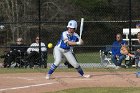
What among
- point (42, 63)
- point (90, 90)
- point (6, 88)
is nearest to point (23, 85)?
point (6, 88)

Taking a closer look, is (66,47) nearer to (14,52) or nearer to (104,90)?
(104,90)

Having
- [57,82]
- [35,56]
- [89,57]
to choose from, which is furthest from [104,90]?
[89,57]

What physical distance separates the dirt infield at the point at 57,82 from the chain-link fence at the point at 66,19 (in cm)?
730

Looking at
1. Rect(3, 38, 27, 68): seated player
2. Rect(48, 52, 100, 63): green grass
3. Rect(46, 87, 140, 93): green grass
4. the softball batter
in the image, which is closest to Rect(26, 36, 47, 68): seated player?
Rect(3, 38, 27, 68): seated player

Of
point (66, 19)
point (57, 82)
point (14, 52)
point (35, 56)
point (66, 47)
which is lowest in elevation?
point (57, 82)

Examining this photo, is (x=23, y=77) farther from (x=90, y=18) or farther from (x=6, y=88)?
(x=90, y=18)

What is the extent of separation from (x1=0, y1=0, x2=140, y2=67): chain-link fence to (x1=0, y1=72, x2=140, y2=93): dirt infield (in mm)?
7301

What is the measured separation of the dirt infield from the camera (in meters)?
11.4

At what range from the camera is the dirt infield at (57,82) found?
1138 centimetres

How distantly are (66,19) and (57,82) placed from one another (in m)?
10.1

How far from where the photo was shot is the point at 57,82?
12570mm

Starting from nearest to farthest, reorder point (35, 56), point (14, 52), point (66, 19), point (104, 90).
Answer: point (104, 90) → point (35, 56) → point (14, 52) → point (66, 19)

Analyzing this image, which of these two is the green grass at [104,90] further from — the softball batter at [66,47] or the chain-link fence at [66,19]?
the chain-link fence at [66,19]

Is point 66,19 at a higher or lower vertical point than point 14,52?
higher
